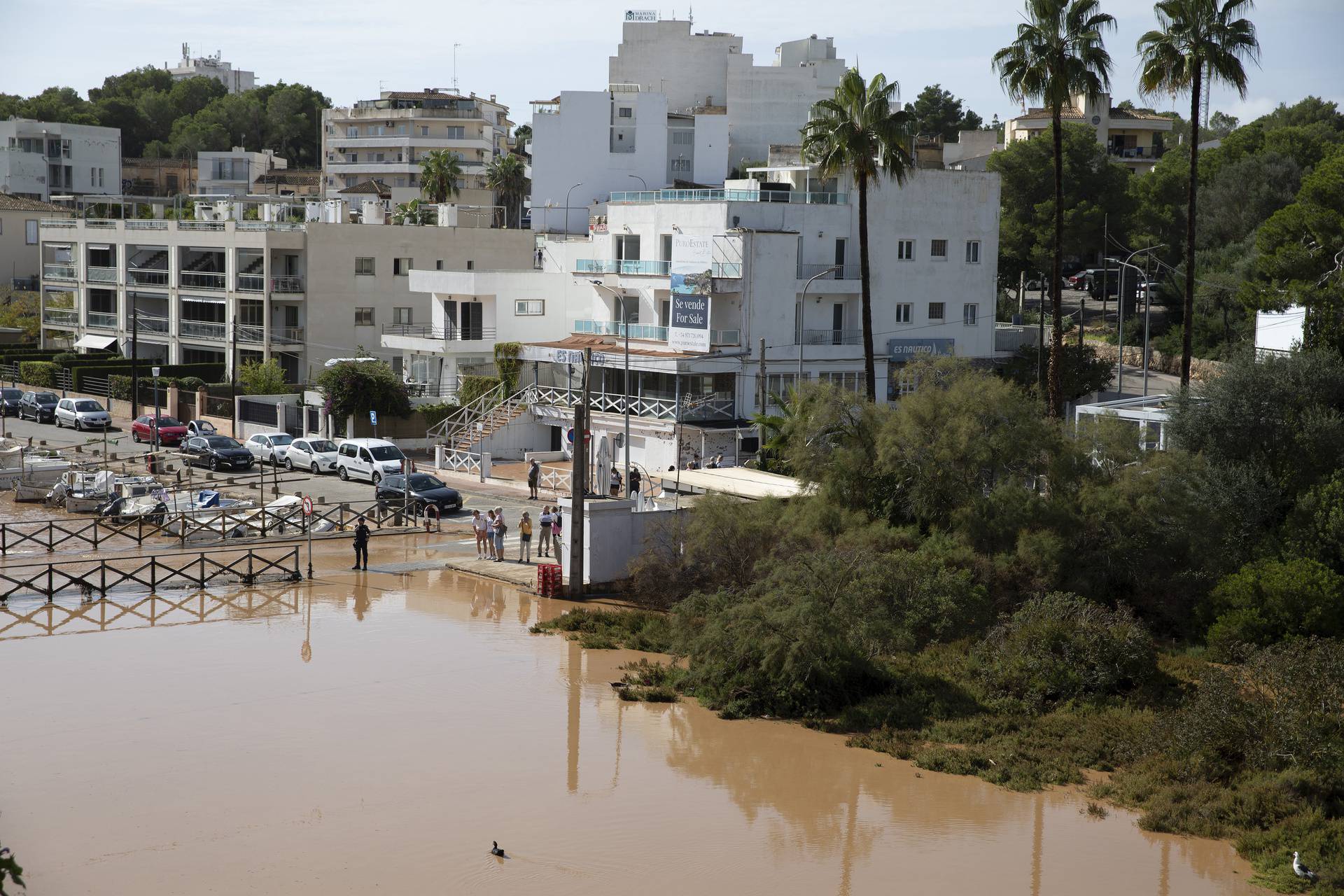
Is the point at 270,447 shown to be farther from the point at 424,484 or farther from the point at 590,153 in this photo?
the point at 590,153

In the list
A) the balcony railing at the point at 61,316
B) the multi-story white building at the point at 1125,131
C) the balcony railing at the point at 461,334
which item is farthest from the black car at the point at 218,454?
the multi-story white building at the point at 1125,131

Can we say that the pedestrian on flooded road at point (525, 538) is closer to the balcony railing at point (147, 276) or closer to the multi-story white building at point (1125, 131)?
the balcony railing at point (147, 276)

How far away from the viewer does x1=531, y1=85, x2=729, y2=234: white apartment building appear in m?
70.9

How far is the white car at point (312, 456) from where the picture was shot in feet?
151

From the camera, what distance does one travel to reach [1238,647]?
2427cm

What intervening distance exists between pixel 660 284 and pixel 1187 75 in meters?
21.8

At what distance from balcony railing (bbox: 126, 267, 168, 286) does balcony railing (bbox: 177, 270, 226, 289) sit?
→ 6.45 ft

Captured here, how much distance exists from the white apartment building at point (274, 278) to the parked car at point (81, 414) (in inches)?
268

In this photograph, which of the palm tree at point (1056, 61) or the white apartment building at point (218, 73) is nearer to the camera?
the palm tree at point (1056, 61)

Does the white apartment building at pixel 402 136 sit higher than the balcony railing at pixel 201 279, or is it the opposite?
the white apartment building at pixel 402 136

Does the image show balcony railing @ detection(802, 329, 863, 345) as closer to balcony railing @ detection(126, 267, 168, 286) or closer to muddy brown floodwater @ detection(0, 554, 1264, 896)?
muddy brown floodwater @ detection(0, 554, 1264, 896)

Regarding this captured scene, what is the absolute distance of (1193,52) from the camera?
35719 millimetres

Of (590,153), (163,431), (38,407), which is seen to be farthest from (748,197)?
(38,407)

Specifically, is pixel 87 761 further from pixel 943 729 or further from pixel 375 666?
pixel 943 729
